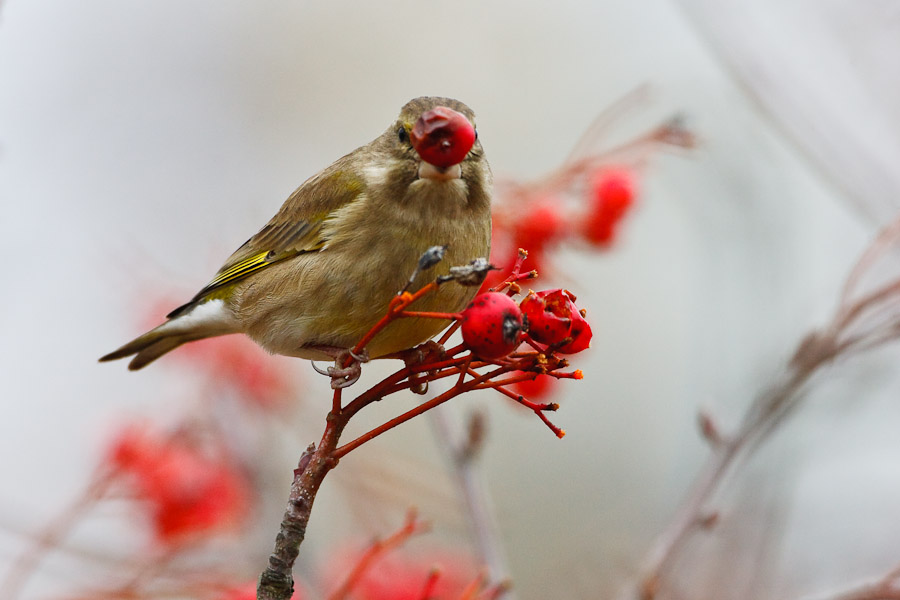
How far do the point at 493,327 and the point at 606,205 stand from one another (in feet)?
6.97

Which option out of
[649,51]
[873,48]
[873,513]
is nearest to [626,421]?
[649,51]

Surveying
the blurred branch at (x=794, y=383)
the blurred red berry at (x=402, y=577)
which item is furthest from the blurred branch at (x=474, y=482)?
the blurred branch at (x=794, y=383)

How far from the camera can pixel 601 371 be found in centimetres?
1112

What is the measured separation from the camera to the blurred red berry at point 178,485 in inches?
160

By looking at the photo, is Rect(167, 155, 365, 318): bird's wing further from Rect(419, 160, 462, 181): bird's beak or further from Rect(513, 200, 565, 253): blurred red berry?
Rect(513, 200, 565, 253): blurred red berry

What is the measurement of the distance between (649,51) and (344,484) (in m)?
4.37

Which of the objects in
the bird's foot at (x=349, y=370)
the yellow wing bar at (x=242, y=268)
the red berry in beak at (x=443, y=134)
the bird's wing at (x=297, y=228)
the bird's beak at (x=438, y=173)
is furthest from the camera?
the yellow wing bar at (x=242, y=268)

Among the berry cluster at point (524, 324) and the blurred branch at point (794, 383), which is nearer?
the berry cluster at point (524, 324)

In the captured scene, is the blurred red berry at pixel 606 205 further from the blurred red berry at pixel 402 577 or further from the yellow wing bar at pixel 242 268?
the blurred red berry at pixel 402 577

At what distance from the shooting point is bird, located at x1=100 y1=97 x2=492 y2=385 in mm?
2955

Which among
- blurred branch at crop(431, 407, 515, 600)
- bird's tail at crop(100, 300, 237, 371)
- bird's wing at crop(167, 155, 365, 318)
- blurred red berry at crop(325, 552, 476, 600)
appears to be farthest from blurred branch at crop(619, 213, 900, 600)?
bird's tail at crop(100, 300, 237, 371)

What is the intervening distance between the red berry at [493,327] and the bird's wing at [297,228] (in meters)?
1.46

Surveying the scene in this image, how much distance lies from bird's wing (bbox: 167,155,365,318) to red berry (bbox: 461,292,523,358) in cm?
146

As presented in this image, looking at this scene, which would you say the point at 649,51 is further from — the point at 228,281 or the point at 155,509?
the point at 155,509
